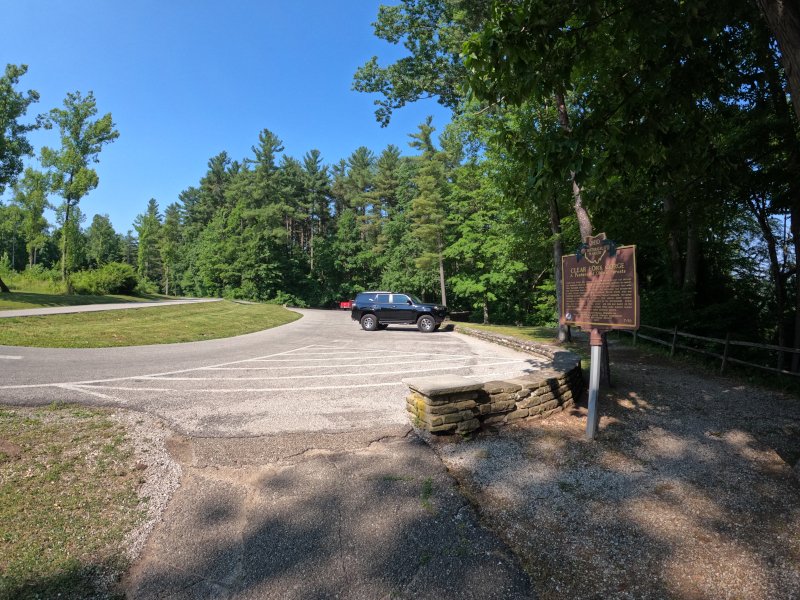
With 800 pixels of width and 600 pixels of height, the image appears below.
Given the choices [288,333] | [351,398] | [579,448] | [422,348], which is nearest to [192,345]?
[288,333]

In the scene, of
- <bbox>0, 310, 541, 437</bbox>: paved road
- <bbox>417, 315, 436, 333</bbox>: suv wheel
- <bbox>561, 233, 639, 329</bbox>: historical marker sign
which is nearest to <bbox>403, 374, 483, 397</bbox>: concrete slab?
<bbox>0, 310, 541, 437</bbox>: paved road

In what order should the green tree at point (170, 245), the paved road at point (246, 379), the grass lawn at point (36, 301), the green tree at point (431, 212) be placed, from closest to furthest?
the paved road at point (246, 379) → the grass lawn at point (36, 301) → the green tree at point (431, 212) → the green tree at point (170, 245)

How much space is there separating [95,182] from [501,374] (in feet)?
92.1

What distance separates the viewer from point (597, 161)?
202 inches

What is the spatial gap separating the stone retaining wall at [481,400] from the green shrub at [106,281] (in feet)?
101

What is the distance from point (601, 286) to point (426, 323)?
537 inches

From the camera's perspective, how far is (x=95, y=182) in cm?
2530

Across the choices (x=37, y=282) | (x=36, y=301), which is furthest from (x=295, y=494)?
(x=37, y=282)

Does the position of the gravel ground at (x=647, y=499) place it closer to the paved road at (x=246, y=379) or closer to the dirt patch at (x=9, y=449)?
the paved road at (x=246, y=379)

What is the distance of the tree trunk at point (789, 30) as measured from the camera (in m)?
3.36

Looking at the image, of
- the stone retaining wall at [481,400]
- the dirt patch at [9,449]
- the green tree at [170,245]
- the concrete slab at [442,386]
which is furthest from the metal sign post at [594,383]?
the green tree at [170,245]

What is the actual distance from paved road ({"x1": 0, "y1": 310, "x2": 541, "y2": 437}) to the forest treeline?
149 inches

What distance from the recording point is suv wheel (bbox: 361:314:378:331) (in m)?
18.8

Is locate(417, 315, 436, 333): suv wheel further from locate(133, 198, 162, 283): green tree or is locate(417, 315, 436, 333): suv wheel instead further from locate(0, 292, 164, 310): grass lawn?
locate(133, 198, 162, 283): green tree
